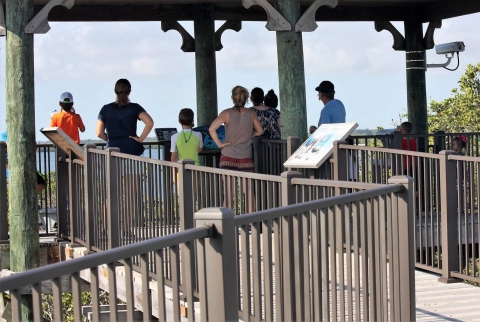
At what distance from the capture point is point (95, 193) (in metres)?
10.3

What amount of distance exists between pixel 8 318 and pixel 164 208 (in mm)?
4629

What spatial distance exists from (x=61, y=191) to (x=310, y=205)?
7446 millimetres

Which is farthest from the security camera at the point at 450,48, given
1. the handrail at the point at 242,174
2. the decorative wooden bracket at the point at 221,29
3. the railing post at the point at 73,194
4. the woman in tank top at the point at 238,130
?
the handrail at the point at 242,174

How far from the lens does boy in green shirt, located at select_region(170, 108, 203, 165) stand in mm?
11320

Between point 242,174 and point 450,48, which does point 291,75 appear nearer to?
point 242,174

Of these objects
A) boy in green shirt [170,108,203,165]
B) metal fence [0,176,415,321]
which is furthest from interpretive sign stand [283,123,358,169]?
metal fence [0,176,415,321]

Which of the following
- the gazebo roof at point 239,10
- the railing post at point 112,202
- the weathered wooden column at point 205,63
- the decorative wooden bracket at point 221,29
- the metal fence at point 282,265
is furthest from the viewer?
→ the decorative wooden bracket at point 221,29

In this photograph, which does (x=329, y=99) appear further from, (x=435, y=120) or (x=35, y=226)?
(x=435, y=120)

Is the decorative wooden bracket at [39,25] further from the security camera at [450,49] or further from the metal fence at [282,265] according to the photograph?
the security camera at [450,49]

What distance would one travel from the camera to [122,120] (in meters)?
11.0

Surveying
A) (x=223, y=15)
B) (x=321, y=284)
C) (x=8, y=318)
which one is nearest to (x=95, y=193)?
(x=8, y=318)

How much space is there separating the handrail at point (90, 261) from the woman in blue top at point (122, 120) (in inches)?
287

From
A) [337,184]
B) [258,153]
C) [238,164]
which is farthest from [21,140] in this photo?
[337,184]

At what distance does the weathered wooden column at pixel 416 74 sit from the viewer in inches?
765
